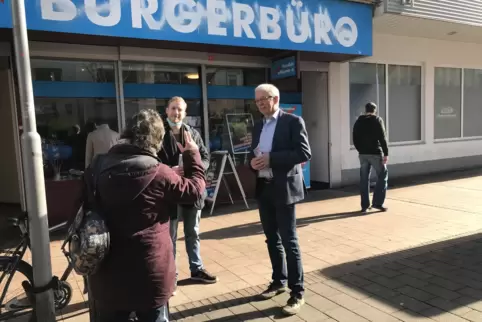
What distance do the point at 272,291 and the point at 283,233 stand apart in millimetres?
659

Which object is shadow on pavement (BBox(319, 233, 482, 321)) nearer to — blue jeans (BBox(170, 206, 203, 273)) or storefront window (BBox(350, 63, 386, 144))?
blue jeans (BBox(170, 206, 203, 273))

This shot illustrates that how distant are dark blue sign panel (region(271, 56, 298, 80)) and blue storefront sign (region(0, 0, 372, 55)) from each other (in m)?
0.34

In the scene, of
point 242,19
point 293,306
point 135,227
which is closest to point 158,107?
point 242,19

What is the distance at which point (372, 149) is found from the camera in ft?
22.6

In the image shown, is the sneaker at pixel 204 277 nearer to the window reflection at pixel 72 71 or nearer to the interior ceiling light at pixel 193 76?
the window reflection at pixel 72 71

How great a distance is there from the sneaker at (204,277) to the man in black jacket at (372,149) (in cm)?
362

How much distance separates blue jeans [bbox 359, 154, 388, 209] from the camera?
6.92m

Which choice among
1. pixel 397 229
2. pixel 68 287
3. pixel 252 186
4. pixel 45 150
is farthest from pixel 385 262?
pixel 45 150

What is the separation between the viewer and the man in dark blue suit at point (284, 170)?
344cm

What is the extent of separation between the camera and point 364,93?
32.0 feet

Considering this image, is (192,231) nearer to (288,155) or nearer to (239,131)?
(288,155)

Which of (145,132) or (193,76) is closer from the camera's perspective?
(145,132)

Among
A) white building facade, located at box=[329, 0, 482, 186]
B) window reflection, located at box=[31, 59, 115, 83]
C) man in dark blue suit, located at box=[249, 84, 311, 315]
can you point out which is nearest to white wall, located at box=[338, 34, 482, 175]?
white building facade, located at box=[329, 0, 482, 186]

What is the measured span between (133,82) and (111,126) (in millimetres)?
820
